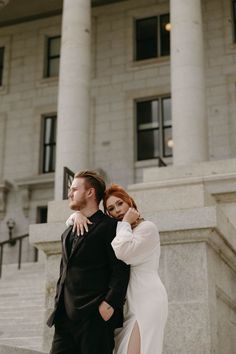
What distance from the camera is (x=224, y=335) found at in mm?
6562

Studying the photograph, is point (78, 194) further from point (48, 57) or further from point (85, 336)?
point (48, 57)

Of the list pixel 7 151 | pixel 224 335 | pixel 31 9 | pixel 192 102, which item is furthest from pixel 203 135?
pixel 31 9

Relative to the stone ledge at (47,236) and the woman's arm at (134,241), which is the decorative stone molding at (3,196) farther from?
the woman's arm at (134,241)

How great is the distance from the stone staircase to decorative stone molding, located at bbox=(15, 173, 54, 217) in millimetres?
8361

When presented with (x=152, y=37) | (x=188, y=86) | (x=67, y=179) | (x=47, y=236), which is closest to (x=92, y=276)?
(x=47, y=236)

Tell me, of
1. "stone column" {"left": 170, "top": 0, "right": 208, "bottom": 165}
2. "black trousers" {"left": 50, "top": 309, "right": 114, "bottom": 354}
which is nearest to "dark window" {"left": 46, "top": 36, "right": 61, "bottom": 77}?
"stone column" {"left": 170, "top": 0, "right": 208, "bottom": 165}

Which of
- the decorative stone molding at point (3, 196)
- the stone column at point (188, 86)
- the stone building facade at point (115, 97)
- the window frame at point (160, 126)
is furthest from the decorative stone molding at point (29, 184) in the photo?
the stone column at point (188, 86)

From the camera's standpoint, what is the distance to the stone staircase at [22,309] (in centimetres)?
920

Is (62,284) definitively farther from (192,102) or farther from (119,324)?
(192,102)

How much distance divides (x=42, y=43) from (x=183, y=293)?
2255cm

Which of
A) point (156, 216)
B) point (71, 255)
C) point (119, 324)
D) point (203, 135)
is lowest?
point (119, 324)

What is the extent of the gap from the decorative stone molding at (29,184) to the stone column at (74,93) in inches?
233

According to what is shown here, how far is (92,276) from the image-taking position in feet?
12.9

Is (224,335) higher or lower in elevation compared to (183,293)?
lower
